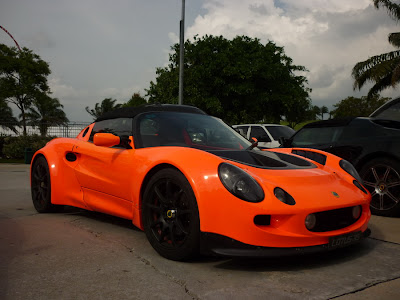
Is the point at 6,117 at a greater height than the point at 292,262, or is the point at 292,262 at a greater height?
the point at 6,117

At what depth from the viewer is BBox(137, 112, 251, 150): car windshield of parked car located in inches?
159

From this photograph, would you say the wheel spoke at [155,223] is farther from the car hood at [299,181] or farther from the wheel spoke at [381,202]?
the wheel spoke at [381,202]

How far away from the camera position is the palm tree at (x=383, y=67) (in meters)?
27.1

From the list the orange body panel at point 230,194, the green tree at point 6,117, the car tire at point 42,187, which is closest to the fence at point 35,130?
the green tree at point 6,117

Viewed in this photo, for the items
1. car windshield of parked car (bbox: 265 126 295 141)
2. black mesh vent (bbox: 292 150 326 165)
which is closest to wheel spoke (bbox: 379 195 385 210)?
black mesh vent (bbox: 292 150 326 165)

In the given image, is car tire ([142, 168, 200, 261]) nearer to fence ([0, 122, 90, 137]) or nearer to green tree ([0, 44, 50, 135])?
fence ([0, 122, 90, 137])

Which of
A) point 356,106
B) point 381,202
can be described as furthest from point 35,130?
point 356,106

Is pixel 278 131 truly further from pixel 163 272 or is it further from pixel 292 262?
pixel 163 272

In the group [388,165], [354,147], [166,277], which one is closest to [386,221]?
[388,165]

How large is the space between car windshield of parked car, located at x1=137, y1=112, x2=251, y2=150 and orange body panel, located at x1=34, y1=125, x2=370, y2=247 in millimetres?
279

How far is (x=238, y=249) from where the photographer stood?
2.93 metres

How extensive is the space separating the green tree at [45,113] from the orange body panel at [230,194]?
16.2 m

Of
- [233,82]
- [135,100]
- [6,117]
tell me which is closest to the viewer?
[233,82]

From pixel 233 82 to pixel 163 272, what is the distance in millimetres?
23348
